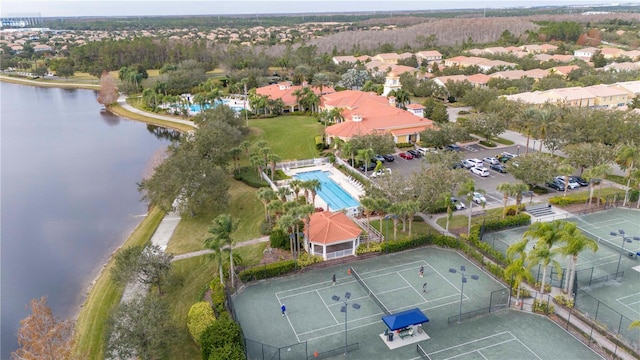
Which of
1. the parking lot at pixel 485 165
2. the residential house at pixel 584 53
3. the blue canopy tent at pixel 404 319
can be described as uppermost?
the residential house at pixel 584 53

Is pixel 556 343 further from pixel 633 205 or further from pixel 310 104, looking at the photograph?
pixel 310 104

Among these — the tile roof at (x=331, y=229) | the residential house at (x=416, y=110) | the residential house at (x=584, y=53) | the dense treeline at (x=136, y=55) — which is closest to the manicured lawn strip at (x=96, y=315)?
the tile roof at (x=331, y=229)

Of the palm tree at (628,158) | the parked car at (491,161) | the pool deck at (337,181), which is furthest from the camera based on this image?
the parked car at (491,161)

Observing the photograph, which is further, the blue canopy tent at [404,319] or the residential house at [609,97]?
the residential house at [609,97]

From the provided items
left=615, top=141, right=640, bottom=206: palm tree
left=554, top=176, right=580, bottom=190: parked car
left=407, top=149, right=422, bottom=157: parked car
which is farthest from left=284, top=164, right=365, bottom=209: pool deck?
left=615, top=141, right=640, bottom=206: palm tree

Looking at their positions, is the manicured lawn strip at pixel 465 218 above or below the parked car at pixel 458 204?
below

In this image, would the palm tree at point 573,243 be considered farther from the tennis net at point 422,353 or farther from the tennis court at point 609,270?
the tennis net at point 422,353

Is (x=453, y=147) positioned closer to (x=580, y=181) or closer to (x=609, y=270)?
(x=580, y=181)
